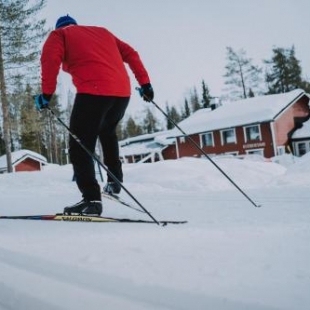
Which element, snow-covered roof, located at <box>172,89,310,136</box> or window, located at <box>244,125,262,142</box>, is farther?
window, located at <box>244,125,262,142</box>

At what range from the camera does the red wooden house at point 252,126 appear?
118 feet

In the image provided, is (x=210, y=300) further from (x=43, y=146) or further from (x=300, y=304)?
(x=43, y=146)

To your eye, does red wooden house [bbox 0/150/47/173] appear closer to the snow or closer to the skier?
the skier

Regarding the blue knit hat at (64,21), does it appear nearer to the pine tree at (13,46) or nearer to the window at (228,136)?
the pine tree at (13,46)

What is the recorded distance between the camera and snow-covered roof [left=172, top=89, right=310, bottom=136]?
1419 inches

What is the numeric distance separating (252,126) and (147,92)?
34.4 meters

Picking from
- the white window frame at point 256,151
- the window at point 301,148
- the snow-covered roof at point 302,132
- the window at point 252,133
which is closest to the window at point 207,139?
the window at point 252,133

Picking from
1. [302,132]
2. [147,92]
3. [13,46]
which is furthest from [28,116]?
[302,132]

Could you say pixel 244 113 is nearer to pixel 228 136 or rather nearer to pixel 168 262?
pixel 228 136

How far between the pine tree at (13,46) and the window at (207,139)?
2267 cm

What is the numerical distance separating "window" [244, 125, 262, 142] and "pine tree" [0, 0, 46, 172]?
22.8 metres

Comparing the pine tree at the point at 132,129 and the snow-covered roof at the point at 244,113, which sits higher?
the pine tree at the point at 132,129

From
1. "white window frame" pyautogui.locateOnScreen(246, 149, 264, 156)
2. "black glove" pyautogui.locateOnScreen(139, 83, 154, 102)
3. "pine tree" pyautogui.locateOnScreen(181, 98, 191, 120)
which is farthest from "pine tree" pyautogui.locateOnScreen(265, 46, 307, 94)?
"black glove" pyautogui.locateOnScreen(139, 83, 154, 102)

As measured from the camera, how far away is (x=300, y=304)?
1.22 m
